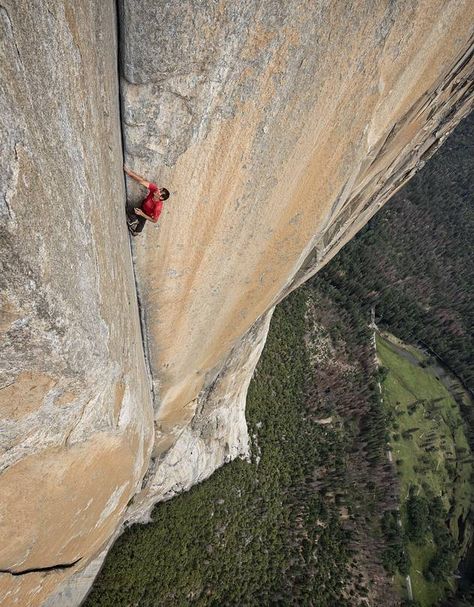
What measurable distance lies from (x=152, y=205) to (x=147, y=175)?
1.04 ft

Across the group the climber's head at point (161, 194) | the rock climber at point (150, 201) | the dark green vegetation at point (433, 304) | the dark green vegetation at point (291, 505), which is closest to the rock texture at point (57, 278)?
the rock climber at point (150, 201)

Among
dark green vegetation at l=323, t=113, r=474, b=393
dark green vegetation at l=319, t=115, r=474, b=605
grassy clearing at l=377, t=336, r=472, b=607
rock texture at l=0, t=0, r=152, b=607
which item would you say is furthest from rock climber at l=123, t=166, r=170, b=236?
grassy clearing at l=377, t=336, r=472, b=607

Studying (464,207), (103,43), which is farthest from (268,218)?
(464,207)

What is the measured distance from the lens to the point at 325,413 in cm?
2383

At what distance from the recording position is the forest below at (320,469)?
1374cm

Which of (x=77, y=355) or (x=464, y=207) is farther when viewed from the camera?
(x=464, y=207)

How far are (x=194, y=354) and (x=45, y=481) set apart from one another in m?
3.74

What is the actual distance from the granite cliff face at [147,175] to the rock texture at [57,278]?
0.02 m

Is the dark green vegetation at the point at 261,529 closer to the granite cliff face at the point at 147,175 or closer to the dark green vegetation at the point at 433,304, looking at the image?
the granite cliff face at the point at 147,175

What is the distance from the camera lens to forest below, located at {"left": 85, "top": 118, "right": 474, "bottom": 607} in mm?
13742

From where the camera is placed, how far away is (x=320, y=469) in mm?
21953

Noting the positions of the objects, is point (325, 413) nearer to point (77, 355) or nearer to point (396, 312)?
point (396, 312)

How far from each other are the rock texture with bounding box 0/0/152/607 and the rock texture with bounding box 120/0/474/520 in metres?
0.44

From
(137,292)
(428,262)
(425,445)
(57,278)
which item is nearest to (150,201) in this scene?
(137,292)
